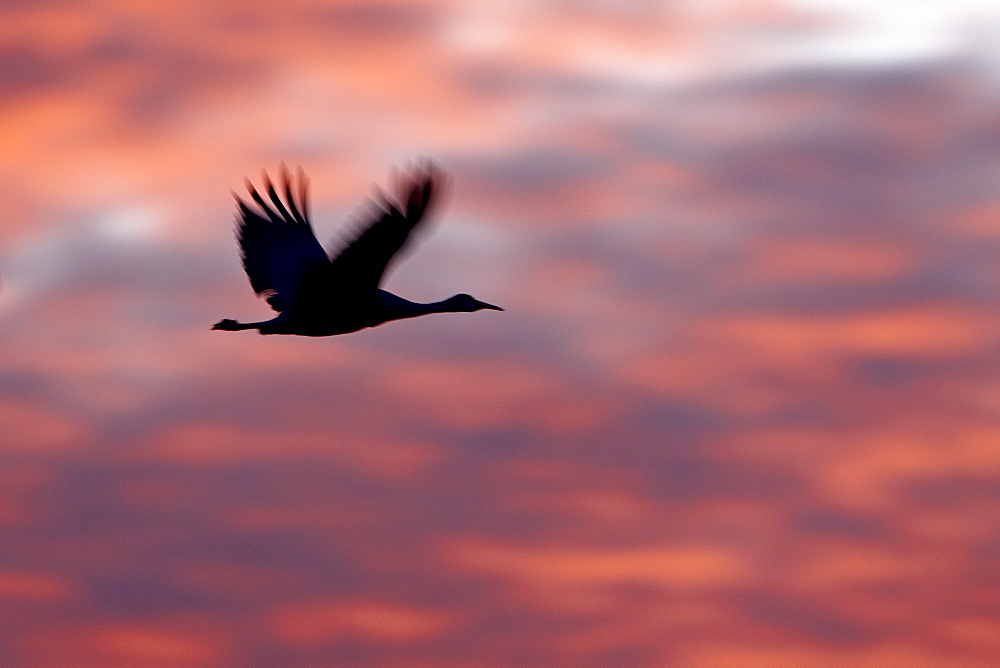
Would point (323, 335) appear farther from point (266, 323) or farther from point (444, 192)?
point (444, 192)

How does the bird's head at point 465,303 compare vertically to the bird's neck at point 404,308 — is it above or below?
above

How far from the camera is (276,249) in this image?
90.9ft

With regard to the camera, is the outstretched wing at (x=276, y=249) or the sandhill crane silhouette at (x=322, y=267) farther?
the outstretched wing at (x=276, y=249)

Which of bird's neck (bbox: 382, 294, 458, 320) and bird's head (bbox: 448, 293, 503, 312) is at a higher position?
bird's head (bbox: 448, 293, 503, 312)

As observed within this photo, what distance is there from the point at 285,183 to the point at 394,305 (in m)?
2.79

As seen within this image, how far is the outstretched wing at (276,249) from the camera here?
27219 millimetres

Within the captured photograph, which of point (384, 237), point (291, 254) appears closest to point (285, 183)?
point (291, 254)

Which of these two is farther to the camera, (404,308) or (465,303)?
(465,303)

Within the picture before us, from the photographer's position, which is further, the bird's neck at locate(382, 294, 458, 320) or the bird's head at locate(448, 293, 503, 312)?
the bird's head at locate(448, 293, 503, 312)

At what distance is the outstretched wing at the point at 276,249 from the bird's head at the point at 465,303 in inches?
87.7

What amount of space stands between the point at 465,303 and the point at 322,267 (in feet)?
15.0

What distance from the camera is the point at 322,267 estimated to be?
2362 centimetres

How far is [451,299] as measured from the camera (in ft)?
90.6

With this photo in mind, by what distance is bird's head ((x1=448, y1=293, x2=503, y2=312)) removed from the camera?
90.7ft
